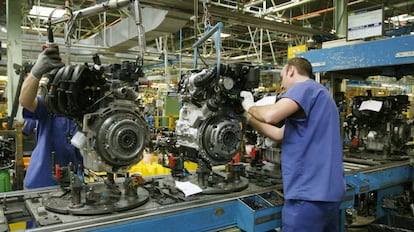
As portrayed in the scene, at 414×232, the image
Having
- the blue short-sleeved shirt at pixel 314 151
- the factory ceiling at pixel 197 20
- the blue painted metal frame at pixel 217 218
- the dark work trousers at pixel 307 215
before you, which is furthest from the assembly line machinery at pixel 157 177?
the factory ceiling at pixel 197 20

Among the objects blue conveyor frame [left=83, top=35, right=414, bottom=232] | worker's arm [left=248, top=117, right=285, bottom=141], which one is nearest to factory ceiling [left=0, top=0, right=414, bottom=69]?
blue conveyor frame [left=83, top=35, right=414, bottom=232]

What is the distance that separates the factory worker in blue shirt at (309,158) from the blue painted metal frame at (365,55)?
134cm

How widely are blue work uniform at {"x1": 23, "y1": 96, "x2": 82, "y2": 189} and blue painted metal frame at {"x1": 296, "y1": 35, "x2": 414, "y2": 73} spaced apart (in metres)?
2.55

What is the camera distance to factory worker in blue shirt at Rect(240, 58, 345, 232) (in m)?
1.85

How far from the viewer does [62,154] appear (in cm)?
228

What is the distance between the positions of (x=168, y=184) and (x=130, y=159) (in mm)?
503

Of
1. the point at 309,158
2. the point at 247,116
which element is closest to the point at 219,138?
the point at 247,116

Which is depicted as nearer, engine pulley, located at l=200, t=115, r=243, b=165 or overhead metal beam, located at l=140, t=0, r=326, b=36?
engine pulley, located at l=200, t=115, r=243, b=165

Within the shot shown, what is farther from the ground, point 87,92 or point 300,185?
point 87,92

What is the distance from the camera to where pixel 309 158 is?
1.88 m

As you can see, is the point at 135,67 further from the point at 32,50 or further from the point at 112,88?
the point at 32,50

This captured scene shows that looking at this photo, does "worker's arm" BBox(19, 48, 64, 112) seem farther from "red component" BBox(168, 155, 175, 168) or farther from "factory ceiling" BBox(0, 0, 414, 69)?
"red component" BBox(168, 155, 175, 168)

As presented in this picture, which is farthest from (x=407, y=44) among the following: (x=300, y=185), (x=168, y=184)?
(x=168, y=184)

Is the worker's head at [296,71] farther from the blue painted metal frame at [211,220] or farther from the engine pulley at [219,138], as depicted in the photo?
the blue painted metal frame at [211,220]
